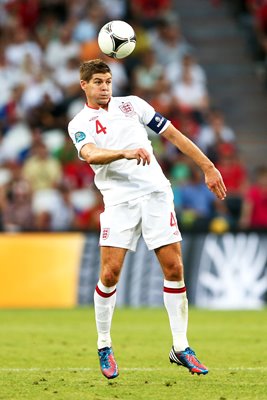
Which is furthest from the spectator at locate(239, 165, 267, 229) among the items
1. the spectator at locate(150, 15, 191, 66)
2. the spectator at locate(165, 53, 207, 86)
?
the spectator at locate(150, 15, 191, 66)

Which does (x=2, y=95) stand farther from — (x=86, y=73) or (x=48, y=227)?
(x=86, y=73)

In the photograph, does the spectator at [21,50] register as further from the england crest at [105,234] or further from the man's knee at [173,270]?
the man's knee at [173,270]

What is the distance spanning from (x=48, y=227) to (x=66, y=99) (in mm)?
3908

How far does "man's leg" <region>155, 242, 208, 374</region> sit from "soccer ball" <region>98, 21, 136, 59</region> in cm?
164

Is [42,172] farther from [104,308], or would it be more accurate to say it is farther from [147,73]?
[104,308]

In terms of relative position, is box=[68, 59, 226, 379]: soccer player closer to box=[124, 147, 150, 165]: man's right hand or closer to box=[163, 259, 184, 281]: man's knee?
box=[163, 259, 184, 281]: man's knee

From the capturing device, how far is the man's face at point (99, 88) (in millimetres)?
8477

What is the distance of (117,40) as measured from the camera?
8.76 m

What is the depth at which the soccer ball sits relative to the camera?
877 cm

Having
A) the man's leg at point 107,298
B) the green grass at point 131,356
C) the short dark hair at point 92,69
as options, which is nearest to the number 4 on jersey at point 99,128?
the short dark hair at point 92,69

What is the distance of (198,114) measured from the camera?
19688 mm

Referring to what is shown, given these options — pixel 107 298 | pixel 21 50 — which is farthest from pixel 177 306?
pixel 21 50

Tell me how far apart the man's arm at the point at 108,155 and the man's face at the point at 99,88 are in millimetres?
424

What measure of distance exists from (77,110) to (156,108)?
4.87 feet
